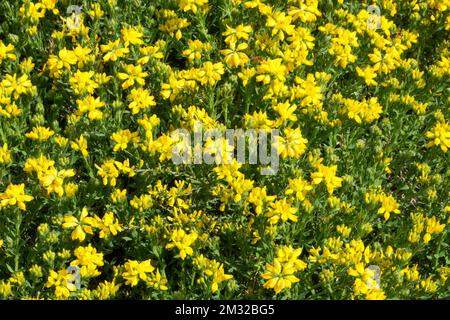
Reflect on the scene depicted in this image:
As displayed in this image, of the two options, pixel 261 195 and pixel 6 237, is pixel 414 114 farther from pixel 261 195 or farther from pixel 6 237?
pixel 6 237

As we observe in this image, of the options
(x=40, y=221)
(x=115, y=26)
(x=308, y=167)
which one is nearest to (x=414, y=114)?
(x=308, y=167)

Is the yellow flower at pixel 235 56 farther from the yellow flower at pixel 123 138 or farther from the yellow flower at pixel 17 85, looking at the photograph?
the yellow flower at pixel 17 85

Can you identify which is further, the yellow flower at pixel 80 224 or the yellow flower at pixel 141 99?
the yellow flower at pixel 141 99

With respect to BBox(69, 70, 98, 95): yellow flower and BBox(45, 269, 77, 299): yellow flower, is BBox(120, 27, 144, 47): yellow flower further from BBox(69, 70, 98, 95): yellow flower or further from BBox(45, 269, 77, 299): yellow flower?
BBox(45, 269, 77, 299): yellow flower

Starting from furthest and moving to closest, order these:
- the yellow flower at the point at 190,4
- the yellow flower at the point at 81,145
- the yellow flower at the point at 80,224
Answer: the yellow flower at the point at 190,4, the yellow flower at the point at 81,145, the yellow flower at the point at 80,224

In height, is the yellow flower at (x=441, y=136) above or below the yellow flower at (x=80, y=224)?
above

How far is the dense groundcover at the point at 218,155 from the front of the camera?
3.60 m

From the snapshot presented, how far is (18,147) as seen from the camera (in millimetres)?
4199

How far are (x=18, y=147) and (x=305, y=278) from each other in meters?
2.04

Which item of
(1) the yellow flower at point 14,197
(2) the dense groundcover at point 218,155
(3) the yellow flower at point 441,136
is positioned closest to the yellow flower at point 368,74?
(2) the dense groundcover at point 218,155

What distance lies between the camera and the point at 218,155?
372 cm

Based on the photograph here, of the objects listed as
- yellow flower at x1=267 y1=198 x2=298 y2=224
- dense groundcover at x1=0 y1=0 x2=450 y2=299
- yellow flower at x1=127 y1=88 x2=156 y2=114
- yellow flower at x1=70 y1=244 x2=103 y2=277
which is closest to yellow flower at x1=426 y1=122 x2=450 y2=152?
dense groundcover at x1=0 y1=0 x2=450 y2=299

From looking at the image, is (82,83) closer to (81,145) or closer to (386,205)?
(81,145)

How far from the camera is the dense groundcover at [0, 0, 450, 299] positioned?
11.8ft
